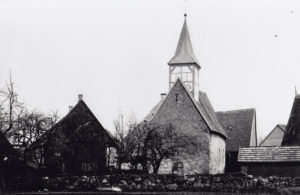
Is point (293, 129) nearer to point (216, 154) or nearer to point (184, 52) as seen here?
point (216, 154)

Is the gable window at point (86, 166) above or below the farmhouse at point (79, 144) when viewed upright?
below

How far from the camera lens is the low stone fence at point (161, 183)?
27.3m

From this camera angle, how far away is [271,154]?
3359cm

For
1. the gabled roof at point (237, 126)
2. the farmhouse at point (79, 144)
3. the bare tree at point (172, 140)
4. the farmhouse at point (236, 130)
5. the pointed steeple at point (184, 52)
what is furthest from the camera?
the gabled roof at point (237, 126)

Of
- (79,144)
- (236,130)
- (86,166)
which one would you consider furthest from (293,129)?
(86,166)

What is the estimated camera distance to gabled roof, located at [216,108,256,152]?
5896cm

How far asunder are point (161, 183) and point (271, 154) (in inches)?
371

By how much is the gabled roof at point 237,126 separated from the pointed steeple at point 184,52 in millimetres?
12388

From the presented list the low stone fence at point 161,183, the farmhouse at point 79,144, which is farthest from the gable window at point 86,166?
the low stone fence at point 161,183

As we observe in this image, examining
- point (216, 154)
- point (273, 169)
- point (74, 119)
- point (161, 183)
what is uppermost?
point (74, 119)

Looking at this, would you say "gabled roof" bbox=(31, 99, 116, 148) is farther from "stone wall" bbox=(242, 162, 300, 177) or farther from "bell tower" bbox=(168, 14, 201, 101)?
"stone wall" bbox=(242, 162, 300, 177)

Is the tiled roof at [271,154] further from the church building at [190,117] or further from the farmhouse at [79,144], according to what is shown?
the farmhouse at [79,144]

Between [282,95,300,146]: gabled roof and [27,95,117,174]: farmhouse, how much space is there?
16.8 meters

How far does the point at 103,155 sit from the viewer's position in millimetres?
49656
